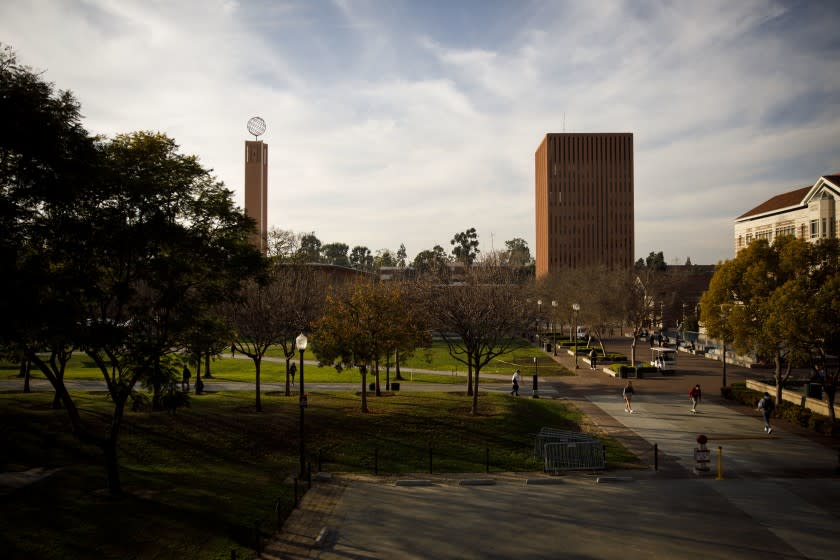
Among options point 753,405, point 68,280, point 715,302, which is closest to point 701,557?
point 68,280

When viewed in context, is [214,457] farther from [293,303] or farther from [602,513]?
[602,513]

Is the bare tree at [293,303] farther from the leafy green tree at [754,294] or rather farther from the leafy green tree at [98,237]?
the leafy green tree at [754,294]

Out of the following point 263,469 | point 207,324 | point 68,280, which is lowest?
point 263,469

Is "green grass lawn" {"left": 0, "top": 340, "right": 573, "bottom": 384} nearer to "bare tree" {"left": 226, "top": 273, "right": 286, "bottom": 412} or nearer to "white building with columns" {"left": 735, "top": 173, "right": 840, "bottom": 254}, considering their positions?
"bare tree" {"left": 226, "top": 273, "right": 286, "bottom": 412}

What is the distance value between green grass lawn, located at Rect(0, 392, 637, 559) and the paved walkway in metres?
1.52

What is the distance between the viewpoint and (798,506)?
1617 cm

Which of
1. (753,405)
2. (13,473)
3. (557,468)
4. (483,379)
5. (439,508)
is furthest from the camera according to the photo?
(483,379)

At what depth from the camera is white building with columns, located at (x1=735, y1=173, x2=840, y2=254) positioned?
60719 millimetres

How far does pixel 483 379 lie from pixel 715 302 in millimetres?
16669

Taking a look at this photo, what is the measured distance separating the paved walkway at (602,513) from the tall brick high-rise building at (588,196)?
125989 millimetres

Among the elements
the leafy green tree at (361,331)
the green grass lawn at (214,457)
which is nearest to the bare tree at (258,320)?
the leafy green tree at (361,331)

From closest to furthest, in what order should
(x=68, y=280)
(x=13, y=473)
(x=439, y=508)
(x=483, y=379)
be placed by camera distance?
(x=68, y=280) < (x=439, y=508) < (x=13, y=473) < (x=483, y=379)

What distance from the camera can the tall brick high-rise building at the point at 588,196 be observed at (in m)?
146

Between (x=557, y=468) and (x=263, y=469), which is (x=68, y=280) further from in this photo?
(x=557, y=468)
